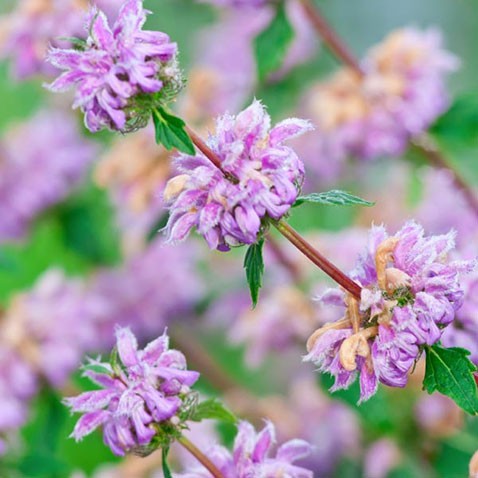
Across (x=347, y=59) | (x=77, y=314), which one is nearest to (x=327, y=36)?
(x=347, y=59)

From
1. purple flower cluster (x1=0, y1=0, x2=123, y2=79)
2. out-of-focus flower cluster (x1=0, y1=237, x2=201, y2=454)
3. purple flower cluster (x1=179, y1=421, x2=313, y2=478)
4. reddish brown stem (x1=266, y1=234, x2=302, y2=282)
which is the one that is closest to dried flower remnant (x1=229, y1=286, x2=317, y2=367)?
reddish brown stem (x1=266, y1=234, x2=302, y2=282)

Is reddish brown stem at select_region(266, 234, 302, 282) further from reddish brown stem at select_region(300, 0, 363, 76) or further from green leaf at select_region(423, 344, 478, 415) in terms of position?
green leaf at select_region(423, 344, 478, 415)

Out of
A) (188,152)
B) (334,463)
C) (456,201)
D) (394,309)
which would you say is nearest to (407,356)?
(394,309)

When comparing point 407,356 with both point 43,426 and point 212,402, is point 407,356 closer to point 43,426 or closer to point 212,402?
point 212,402

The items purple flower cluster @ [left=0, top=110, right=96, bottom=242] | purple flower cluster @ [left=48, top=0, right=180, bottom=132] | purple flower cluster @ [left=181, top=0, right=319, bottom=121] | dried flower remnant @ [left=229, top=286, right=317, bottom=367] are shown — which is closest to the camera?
purple flower cluster @ [left=48, top=0, right=180, bottom=132]

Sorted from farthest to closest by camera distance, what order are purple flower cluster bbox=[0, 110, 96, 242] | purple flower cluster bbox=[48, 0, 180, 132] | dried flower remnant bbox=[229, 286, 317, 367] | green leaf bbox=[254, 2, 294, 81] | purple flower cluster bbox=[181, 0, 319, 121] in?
purple flower cluster bbox=[0, 110, 96, 242], purple flower cluster bbox=[181, 0, 319, 121], dried flower remnant bbox=[229, 286, 317, 367], green leaf bbox=[254, 2, 294, 81], purple flower cluster bbox=[48, 0, 180, 132]

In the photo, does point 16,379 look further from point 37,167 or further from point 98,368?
point 98,368
